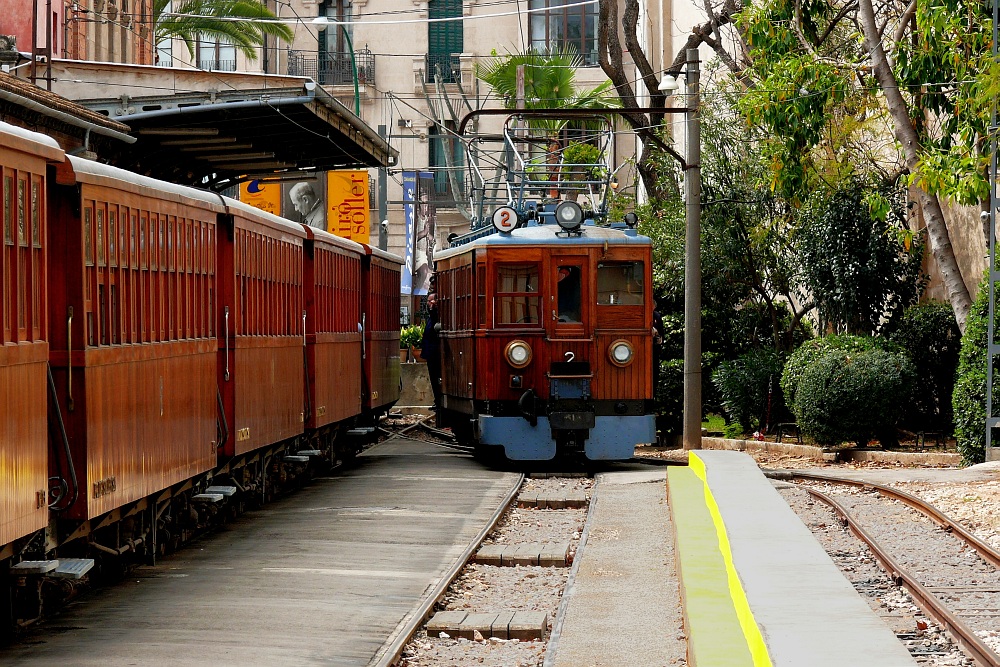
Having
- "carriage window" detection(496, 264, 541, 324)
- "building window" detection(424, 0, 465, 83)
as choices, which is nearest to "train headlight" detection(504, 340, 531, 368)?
"carriage window" detection(496, 264, 541, 324)

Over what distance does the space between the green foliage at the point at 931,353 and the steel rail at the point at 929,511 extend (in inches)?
162

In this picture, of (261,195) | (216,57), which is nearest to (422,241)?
(261,195)

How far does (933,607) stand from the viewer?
29.3 ft

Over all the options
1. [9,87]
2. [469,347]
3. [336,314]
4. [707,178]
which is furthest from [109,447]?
[707,178]

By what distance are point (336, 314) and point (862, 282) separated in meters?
7.85

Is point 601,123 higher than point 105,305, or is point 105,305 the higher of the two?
point 601,123

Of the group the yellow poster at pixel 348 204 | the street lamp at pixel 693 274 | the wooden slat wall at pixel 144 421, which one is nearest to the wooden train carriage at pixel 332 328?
the street lamp at pixel 693 274

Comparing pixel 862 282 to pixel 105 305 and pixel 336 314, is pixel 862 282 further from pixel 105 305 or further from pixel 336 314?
pixel 105 305

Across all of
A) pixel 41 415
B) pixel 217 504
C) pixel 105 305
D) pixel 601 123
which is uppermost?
pixel 601 123

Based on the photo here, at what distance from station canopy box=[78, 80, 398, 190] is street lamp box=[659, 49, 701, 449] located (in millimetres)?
4693

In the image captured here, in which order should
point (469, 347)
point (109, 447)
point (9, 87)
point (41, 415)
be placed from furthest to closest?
point (469, 347), point (9, 87), point (109, 447), point (41, 415)

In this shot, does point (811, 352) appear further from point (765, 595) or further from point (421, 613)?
point (765, 595)

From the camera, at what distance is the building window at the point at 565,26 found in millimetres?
51875

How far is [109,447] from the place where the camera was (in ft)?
28.9
